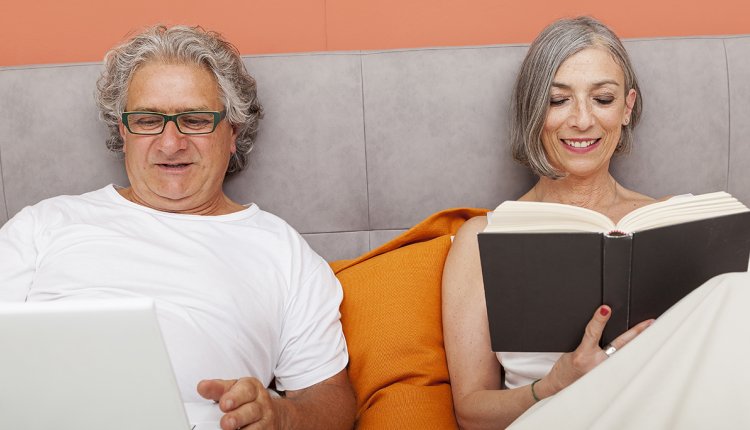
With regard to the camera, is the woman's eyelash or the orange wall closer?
the woman's eyelash

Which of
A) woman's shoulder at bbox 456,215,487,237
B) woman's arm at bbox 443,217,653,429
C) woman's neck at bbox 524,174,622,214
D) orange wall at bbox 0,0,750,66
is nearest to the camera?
woman's arm at bbox 443,217,653,429

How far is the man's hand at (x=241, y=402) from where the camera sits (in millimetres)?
1115

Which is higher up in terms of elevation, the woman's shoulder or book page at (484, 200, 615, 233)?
book page at (484, 200, 615, 233)

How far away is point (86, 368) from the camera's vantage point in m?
0.90

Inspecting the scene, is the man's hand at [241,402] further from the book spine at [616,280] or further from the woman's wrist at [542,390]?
the book spine at [616,280]

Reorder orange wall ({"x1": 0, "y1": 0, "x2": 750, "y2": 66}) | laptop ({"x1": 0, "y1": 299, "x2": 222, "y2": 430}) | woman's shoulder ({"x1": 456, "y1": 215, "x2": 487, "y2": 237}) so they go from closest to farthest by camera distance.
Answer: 1. laptop ({"x1": 0, "y1": 299, "x2": 222, "y2": 430})
2. woman's shoulder ({"x1": 456, "y1": 215, "x2": 487, "y2": 237})
3. orange wall ({"x1": 0, "y1": 0, "x2": 750, "y2": 66})

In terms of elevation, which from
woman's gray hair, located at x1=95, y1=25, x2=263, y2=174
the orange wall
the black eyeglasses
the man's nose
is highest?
the orange wall

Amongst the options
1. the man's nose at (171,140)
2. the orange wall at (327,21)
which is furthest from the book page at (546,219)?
the orange wall at (327,21)

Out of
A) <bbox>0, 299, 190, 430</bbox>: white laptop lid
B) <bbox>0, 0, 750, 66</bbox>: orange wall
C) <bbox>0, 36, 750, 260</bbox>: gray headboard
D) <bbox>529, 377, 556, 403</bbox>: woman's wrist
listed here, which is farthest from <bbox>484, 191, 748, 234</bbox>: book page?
<bbox>0, 0, 750, 66</bbox>: orange wall

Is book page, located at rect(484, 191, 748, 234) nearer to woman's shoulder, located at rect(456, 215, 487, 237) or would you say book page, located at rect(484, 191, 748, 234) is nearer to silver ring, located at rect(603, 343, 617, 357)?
silver ring, located at rect(603, 343, 617, 357)

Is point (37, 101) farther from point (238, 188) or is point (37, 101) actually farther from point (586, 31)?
point (586, 31)

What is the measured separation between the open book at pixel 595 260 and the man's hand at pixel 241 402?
41 centimetres

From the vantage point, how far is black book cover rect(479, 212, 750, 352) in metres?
1.15

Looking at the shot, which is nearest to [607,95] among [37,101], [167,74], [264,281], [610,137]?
[610,137]
